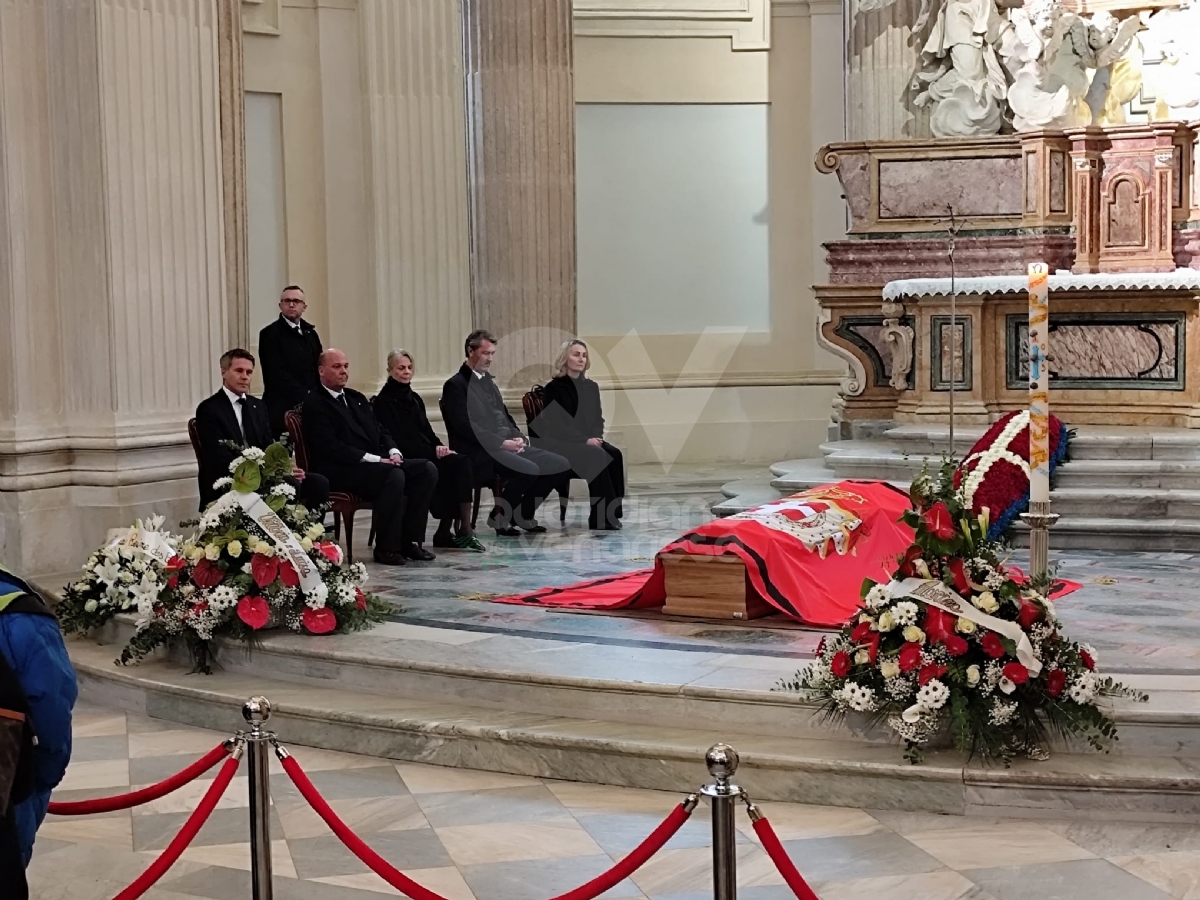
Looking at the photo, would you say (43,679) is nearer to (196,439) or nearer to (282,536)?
(282,536)

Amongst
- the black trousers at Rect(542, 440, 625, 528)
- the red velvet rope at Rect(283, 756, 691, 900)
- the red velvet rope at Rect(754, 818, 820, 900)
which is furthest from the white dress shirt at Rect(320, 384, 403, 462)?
the red velvet rope at Rect(754, 818, 820, 900)

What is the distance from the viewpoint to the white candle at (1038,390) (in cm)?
572

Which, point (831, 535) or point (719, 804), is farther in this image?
point (831, 535)

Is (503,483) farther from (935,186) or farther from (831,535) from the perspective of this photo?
(935,186)

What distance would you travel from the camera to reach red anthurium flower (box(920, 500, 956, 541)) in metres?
5.38

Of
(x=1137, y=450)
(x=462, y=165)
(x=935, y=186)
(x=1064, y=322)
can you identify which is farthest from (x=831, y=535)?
(x=462, y=165)

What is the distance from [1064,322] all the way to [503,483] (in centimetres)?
386

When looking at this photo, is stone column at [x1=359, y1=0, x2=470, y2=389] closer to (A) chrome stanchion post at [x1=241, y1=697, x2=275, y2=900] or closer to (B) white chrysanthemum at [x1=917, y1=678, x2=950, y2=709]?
A: (B) white chrysanthemum at [x1=917, y1=678, x2=950, y2=709]

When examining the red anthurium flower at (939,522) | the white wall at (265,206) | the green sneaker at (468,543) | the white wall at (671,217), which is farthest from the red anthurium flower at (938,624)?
the white wall at (671,217)

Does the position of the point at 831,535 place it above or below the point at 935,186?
below

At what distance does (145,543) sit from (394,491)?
1735 mm

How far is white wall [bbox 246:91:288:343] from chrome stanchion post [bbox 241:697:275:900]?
9.81 m

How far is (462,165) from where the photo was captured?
13.3m

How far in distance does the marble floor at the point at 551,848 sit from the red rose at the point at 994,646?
0.52 meters
